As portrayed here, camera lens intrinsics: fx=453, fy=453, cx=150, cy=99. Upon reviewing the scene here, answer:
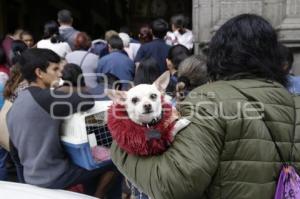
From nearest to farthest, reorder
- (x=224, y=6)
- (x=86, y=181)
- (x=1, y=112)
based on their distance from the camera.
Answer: (x=86, y=181) → (x=1, y=112) → (x=224, y=6)

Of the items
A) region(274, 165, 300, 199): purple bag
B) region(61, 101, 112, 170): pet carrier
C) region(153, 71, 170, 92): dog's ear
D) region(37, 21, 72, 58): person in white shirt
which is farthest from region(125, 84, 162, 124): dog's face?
region(37, 21, 72, 58): person in white shirt

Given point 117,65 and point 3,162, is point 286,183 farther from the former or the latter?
point 117,65

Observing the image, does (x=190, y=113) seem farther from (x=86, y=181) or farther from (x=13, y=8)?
(x=13, y=8)

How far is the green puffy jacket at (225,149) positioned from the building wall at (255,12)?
527 cm

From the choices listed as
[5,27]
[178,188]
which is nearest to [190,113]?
[178,188]

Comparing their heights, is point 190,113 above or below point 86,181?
above

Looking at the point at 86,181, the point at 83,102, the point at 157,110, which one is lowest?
the point at 86,181

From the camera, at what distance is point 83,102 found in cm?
335

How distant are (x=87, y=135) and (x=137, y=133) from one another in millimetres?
1270

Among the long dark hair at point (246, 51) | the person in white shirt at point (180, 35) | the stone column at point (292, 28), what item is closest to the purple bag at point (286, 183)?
the long dark hair at point (246, 51)

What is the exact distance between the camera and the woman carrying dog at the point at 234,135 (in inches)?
71.2

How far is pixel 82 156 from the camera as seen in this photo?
338 centimetres

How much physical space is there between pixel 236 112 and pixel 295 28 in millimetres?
5603

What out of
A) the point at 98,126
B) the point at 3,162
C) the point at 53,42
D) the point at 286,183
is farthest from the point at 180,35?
the point at 286,183
